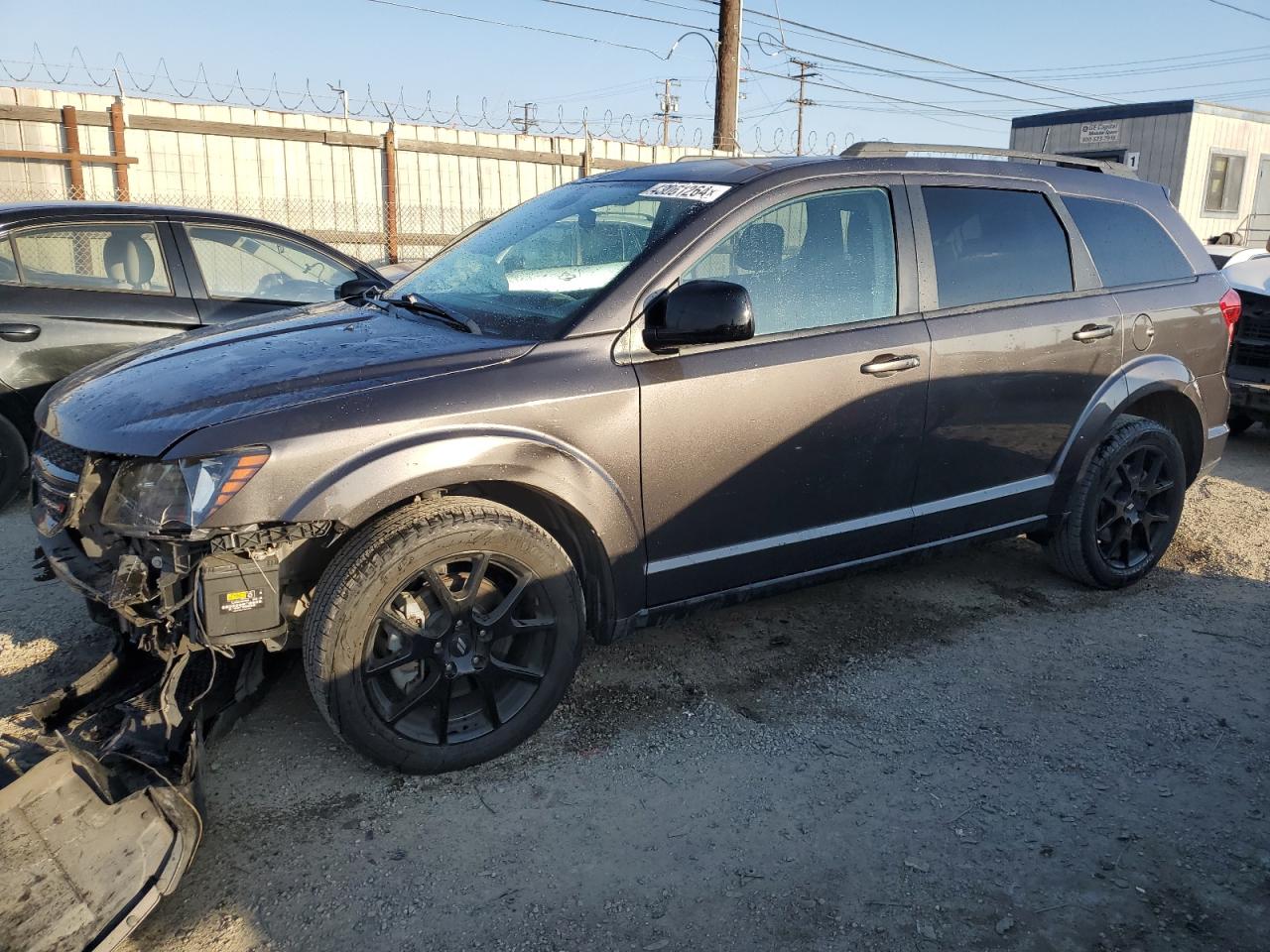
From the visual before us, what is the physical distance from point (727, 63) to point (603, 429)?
602 inches

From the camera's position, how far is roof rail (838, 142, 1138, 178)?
407 centimetres

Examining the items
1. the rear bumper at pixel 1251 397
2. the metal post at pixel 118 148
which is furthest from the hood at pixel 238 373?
the metal post at pixel 118 148

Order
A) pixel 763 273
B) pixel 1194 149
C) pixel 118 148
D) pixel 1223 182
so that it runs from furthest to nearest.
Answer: pixel 1223 182, pixel 1194 149, pixel 118 148, pixel 763 273

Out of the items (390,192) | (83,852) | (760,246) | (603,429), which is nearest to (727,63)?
(390,192)

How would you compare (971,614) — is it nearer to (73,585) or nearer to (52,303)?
(73,585)

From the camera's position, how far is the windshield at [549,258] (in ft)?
11.2

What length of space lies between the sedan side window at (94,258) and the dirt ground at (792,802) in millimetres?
2040

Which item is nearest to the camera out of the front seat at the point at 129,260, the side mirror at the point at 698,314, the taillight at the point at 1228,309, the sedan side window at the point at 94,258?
the side mirror at the point at 698,314

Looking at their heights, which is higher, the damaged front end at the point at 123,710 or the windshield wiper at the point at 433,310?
the windshield wiper at the point at 433,310

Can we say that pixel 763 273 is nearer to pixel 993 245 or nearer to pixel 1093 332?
pixel 993 245

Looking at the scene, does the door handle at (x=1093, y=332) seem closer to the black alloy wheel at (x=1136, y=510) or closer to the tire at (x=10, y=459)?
the black alloy wheel at (x=1136, y=510)

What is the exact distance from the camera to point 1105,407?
4.46 m

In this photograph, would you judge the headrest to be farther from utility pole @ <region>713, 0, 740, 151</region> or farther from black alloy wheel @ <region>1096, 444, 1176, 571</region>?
utility pole @ <region>713, 0, 740, 151</region>

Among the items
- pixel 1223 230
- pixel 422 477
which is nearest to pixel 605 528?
pixel 422 477
